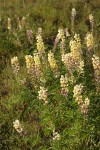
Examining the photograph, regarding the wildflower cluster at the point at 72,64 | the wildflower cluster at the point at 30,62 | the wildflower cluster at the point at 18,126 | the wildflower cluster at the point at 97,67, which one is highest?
the wildflower cluster at the point at 30,62

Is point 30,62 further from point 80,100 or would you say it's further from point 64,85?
point 80,100

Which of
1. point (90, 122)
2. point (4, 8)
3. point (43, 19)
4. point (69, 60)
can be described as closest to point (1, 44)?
point (43, 19)

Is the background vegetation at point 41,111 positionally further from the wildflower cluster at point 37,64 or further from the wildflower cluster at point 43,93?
the wildflower cluster at point 43,93

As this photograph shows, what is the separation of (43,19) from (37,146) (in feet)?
18.7

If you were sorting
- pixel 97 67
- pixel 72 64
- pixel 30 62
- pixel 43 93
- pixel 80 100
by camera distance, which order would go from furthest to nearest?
pixel 30 62 < pixel 72 64 < pixel 97 67 < pixel 43 93 < pixel 80 100

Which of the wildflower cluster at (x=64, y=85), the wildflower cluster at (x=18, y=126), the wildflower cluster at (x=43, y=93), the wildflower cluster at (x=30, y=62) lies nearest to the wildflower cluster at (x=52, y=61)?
the wildflower cluster at (x=30, y=62)

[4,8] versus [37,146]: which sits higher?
[4,8]

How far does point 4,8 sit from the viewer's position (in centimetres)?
1209

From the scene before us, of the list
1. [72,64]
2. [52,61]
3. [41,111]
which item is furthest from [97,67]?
[41,111]

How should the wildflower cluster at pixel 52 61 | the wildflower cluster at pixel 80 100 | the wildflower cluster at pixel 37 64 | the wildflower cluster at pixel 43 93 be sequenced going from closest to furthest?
the wildflower cluster at pixel 80 100 → the wildflower cluster at pixel 43 93 → the wildflower cluster at pixel 52 61 → the wildflower cluster at pixel 37 64

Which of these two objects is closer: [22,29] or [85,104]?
[85,104]

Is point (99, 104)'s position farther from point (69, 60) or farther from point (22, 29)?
point (22, 29)

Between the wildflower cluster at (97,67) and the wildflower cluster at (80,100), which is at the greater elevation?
the wildflower cluster at (97,67)

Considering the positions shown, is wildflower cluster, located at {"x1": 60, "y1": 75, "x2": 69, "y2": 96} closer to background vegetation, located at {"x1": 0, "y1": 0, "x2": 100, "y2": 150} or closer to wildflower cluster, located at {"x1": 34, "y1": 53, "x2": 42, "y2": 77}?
background vegetation, located at {"x1": 0, "y1": 0, "x2": 100, "y2": 150}
